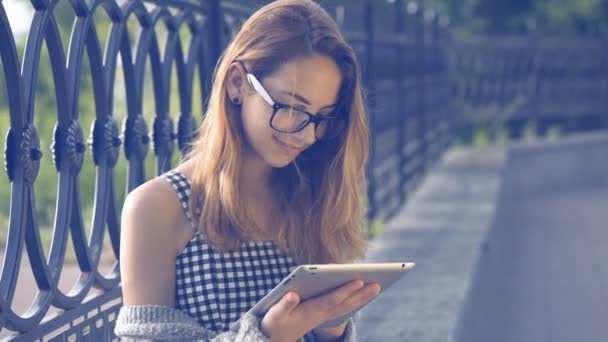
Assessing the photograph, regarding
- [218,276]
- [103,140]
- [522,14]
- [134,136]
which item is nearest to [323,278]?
[218,276]

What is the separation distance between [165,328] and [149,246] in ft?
0.48

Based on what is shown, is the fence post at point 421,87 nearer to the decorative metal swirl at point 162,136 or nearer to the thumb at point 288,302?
the decorative metal swirl at point 162,136

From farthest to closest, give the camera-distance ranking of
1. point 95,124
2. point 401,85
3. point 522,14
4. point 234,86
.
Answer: point 522,14, point 401,85, point 95,124, point 234,86

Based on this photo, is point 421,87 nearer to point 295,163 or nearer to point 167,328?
point 295,163

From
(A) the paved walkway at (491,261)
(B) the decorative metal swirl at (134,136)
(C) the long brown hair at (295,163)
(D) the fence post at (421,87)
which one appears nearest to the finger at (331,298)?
(C) the long brown hair at (295,163)

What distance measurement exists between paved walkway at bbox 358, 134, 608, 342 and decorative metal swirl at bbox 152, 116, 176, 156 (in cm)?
126

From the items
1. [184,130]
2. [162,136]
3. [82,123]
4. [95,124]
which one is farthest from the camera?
[82,123]

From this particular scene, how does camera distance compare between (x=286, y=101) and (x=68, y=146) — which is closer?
(x=286, y=101)

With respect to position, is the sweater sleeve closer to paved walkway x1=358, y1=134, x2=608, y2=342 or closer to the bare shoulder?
the bare shoulder

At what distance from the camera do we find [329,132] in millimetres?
2414

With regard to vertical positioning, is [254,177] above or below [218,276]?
above

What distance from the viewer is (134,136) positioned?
3076 mm

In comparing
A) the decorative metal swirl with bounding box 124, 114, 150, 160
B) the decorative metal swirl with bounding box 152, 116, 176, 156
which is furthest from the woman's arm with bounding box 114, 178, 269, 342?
the decorative metal swirl with bounding box 152, 116, 176, 156

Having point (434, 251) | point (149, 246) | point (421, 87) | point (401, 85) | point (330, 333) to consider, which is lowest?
point (434, 251)
